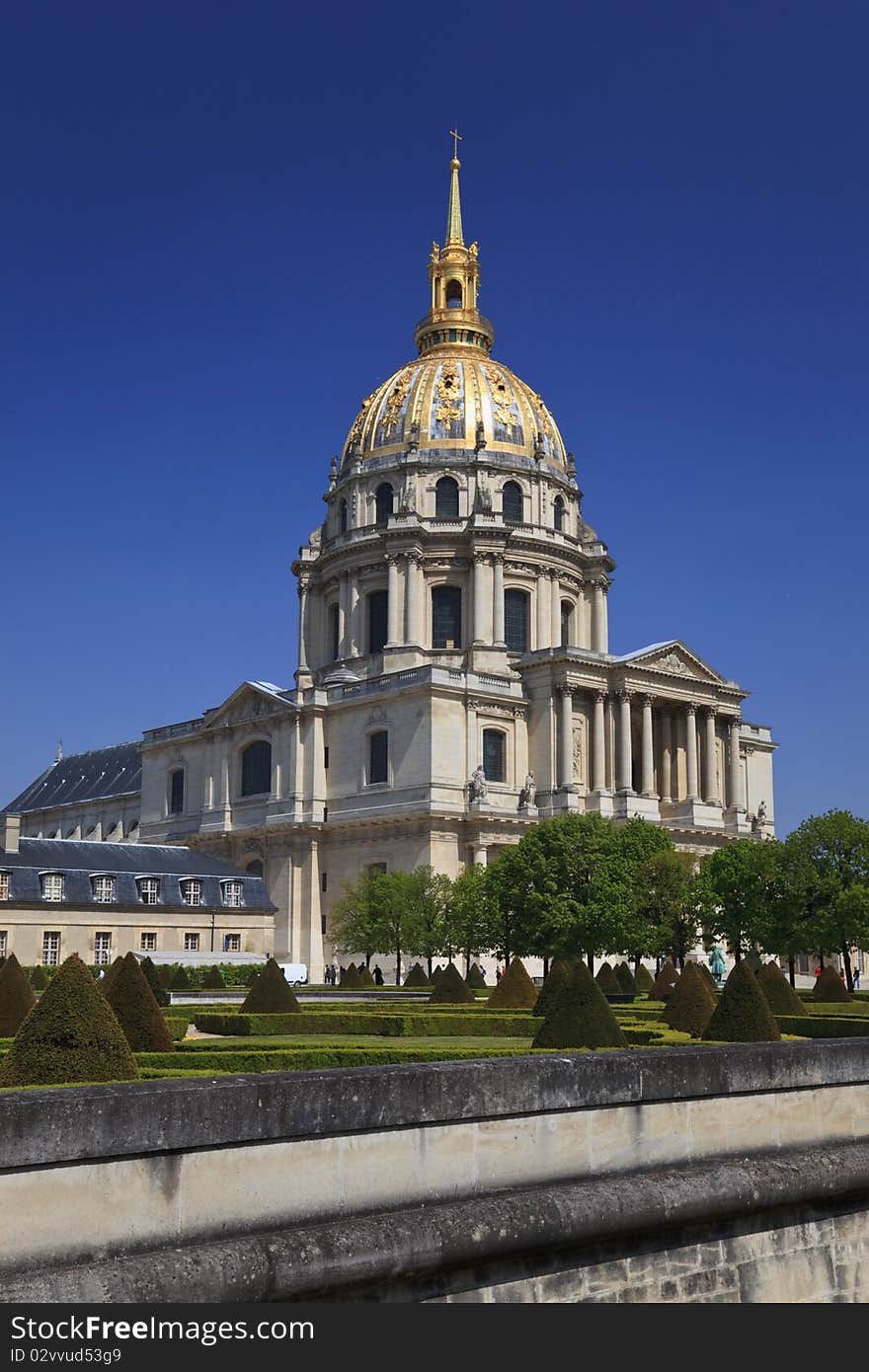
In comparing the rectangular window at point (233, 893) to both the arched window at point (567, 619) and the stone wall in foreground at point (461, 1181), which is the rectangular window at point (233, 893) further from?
the stone wall in foreground at point (461, 1181)

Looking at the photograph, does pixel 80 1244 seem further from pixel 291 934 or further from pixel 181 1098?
pixel 291 934

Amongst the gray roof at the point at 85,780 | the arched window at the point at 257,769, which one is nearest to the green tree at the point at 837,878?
the arched window at the point at 257,769

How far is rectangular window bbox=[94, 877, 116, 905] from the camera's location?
58259 millimetres

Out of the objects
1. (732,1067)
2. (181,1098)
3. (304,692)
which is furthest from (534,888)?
(181,1098)

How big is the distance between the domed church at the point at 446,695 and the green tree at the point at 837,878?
21267 millimetres

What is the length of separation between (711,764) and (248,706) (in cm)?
2539

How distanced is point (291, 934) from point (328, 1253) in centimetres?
6471

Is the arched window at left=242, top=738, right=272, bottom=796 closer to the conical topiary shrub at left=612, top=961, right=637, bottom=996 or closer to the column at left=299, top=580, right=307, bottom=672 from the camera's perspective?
the column at left=299, top=580, right=307, bottom=672

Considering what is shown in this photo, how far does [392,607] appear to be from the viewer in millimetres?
79375

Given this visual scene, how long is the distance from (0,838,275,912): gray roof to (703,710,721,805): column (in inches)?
984

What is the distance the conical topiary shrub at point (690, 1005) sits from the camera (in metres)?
26.7

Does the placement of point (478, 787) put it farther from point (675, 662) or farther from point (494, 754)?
point (675, 662)

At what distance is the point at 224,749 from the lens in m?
80.6

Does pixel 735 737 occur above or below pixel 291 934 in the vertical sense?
above
